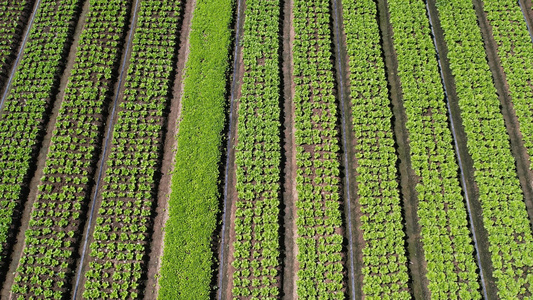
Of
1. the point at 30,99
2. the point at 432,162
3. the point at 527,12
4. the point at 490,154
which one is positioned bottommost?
the point at 432,162

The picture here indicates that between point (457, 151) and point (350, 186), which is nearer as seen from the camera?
point (350, 186)

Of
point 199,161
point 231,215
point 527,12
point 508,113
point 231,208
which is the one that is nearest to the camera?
point 231,215

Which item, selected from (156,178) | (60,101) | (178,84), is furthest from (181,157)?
(60,101)

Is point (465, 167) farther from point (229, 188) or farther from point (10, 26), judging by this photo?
point (10, 26)

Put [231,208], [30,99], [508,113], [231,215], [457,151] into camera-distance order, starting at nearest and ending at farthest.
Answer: [231,215], [231,208], [457,151], [508,113], [30,99]

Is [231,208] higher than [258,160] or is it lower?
lower

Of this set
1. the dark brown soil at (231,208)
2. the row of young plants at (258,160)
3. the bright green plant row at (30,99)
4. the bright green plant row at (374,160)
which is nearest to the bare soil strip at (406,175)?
the bright green plant row at (374,160)

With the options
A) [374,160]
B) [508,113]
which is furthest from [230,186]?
[508,113]

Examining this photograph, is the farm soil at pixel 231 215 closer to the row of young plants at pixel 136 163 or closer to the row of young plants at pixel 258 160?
the row of young plants at pixel 258 160
